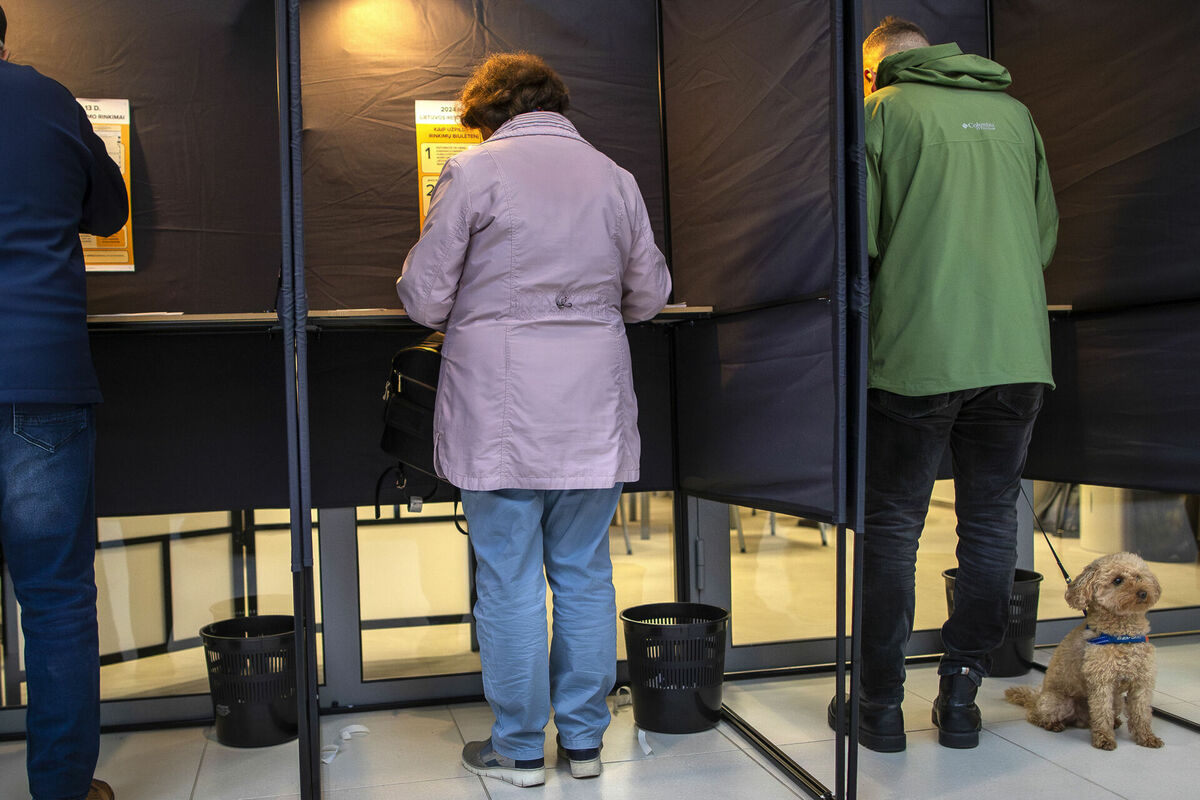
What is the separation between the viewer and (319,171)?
2.67 metres

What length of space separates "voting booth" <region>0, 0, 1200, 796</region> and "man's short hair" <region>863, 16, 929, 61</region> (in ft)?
0.43

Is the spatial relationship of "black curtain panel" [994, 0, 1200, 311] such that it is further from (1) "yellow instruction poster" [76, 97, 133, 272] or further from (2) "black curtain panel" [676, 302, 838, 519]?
(1) "yellow instruction poster" [76, 97, 133, 272]

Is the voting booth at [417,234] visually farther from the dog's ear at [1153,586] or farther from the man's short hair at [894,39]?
the dog's ear at [1153,586]

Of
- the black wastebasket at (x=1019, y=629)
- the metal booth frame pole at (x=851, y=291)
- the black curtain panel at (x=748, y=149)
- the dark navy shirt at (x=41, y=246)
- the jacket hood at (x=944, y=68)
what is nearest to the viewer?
the dark navy shirt at (x=41, y=246)

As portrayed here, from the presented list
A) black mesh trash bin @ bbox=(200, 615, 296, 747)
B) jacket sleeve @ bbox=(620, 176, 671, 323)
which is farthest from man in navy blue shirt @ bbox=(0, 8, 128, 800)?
jacket sleeve @ bbox=(620, 176, 671, 323)

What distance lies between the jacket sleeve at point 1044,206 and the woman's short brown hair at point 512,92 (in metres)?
1.09

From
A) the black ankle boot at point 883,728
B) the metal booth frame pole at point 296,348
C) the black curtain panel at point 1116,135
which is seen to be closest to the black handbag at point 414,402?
the metal booth frame pole at point 296,348

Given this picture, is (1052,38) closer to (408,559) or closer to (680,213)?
(680,213)

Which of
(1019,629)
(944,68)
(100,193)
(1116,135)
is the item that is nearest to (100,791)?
(100,193)

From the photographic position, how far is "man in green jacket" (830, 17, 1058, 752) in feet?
7.17

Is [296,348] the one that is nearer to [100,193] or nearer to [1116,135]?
[100,193]

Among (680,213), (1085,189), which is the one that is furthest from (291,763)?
(1085,189)

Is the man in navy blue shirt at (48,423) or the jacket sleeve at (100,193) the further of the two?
the jacket sleeve at (100,193)

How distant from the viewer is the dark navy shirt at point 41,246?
5.83 feet
